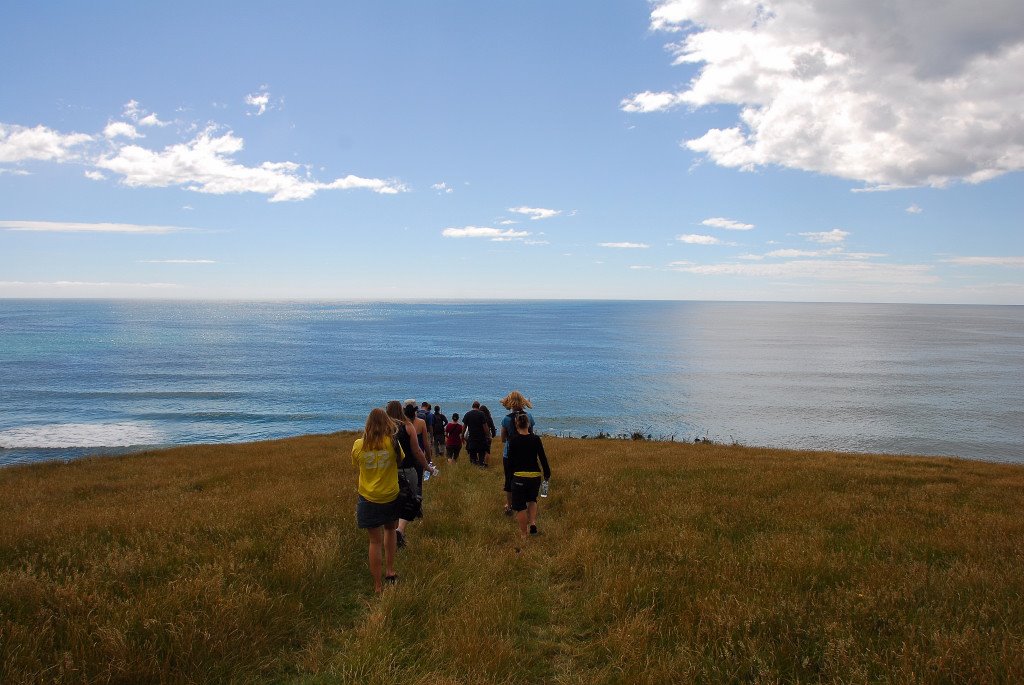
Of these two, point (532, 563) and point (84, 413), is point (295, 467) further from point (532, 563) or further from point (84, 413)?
point (84, 413)

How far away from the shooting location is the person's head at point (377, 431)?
6.14 metres

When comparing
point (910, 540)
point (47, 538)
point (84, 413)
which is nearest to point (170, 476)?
point (47, 538)

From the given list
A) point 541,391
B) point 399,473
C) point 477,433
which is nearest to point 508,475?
point 399,473

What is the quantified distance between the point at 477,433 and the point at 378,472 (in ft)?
30.5

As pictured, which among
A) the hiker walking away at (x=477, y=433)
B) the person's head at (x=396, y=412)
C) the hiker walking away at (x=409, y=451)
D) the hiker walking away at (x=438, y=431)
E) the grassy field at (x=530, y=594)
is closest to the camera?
the grassy field at (x=530, y=594)

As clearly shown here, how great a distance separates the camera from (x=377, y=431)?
243 inches

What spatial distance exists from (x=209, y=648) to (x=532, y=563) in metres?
3.86

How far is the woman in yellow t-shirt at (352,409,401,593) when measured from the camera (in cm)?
617

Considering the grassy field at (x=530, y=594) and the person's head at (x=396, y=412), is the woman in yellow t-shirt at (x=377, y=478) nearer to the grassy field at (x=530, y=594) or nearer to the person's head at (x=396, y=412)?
Answer: the grassy field at (x=530, y=594)

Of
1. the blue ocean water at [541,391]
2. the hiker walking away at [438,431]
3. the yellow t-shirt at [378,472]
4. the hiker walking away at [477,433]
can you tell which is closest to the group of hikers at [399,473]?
the yellow t-shirt at [378,472]

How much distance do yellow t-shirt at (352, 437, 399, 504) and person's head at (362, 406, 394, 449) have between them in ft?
0.17

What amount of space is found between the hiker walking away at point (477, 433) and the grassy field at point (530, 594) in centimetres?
482

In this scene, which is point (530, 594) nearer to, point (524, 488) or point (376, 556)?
point (376, 556)

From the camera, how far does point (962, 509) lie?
961cm
